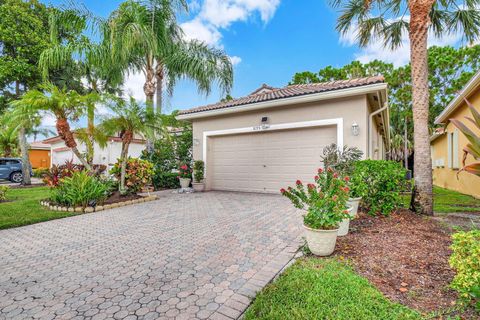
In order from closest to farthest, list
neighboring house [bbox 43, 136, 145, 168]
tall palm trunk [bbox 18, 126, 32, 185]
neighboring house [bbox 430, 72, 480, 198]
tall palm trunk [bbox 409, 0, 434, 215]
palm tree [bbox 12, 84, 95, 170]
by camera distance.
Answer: tall palm trunk [bbox 409, 0, 434, 215]
palm tree [bbox 12, 84, 95, 170]
neighboring house [bbox 430, 72, 480, 198]
tall palm trunk [bbox 18, 126, 32, 185]
neighboring house [bbox 43, 136, 145, 168]

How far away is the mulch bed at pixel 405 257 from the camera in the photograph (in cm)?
252

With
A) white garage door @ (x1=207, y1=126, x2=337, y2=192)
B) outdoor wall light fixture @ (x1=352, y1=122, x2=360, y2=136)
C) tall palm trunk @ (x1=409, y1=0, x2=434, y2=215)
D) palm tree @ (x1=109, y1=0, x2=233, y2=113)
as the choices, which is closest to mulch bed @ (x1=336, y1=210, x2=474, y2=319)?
tall palm trunk @ (x1=409, y1=0, x2=434, y2=215)

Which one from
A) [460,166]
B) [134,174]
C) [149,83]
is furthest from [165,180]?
[460,166]

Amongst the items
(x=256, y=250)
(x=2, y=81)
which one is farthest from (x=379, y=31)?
(x=2, y=81)

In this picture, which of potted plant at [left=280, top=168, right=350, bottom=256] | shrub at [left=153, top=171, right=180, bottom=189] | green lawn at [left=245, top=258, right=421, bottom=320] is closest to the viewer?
green lawn at [left=245, top=258, right=421, bottom=320]

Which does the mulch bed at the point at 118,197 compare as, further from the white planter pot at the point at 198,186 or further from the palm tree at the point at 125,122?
the white planter pot at the point at 198,186

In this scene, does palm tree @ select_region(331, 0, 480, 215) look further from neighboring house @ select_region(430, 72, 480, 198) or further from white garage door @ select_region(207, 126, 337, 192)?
white garage door @ select_region(207, 126, 337, 192)

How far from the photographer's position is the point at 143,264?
343 cm

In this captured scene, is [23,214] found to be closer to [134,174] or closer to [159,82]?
[134,174]

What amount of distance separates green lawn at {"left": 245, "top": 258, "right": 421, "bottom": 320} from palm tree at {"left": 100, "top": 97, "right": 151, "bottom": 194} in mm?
7165

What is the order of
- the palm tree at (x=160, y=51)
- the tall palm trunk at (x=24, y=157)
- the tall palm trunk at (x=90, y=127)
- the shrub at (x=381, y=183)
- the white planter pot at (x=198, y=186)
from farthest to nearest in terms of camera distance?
the tall palm trunk at (x=24, y=157), the white planter pot at (x=198, y=186), the palm tree at (x=160, y=51), the tall palm trunk at (x=90, y=127), the shrub at (x=381, y=183)

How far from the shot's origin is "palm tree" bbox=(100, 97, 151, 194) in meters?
8.06

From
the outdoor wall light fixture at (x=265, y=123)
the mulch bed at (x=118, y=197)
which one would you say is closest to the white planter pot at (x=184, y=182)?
the mulch bed at (x=118, y=197)

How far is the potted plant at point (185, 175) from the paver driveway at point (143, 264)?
4.62 metres
